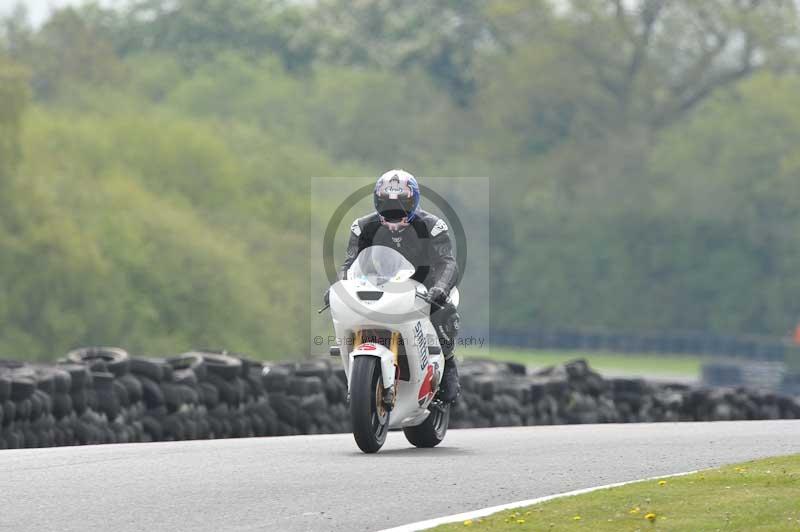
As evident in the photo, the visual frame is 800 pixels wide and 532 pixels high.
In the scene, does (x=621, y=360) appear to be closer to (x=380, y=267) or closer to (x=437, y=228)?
(x=437, y=228)

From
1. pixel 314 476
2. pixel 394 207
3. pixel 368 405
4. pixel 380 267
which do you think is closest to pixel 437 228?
pixel 394 207

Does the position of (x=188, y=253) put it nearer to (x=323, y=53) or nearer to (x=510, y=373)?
(x=510, y=373)

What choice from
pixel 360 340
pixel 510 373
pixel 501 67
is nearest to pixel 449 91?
pixel 501 67

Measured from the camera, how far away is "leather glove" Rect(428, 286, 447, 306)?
12016mm

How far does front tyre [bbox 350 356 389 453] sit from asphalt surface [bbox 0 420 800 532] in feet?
0.42

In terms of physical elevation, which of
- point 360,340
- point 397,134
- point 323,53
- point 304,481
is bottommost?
point 304,481

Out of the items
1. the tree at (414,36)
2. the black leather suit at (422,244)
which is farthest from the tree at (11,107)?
the tree at (414,36)

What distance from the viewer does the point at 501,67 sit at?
94000 millimetres

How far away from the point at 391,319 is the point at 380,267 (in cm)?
43

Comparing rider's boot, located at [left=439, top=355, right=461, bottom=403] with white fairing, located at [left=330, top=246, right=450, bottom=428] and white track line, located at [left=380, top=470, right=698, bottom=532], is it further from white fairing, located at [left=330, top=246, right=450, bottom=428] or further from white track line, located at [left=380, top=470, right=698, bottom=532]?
white track line, located at [left=380, top=470, right=698, bottom=532]

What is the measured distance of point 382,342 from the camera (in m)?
12.0

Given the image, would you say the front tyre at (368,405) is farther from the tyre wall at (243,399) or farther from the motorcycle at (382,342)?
the tyre wall at (243,399)

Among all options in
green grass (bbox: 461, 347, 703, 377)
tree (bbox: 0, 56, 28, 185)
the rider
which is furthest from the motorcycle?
green grass (bbox: 461, 347, 703, 377)

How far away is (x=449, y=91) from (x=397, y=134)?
35.6ft
